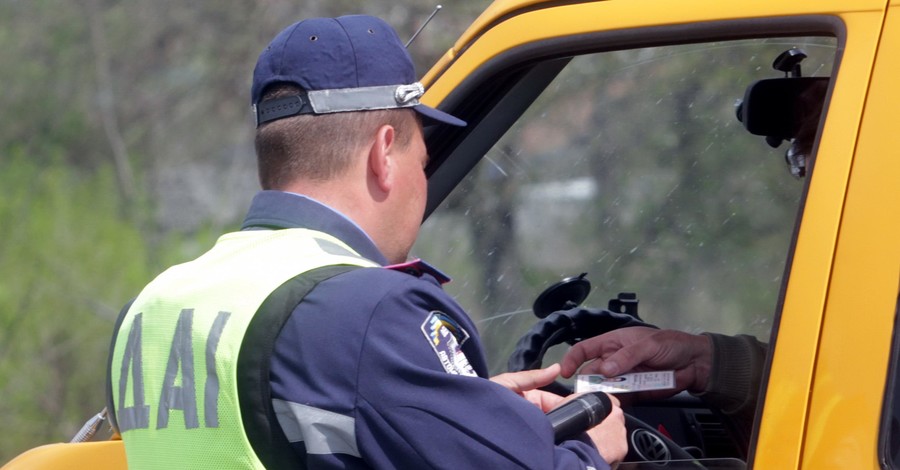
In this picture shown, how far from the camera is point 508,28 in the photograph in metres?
2.04

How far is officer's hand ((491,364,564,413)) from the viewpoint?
1972 mm

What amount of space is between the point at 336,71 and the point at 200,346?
1.69 feet

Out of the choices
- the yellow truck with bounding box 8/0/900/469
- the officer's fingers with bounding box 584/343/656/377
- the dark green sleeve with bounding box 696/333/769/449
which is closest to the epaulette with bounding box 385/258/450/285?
the yellow truck with bounding box 8/0/900/469

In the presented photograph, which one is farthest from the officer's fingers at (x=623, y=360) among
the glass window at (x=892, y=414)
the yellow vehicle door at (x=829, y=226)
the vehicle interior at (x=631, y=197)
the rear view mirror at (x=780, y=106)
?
the glass window at (x=892, y=414)

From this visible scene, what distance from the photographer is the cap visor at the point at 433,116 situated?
1960 millimetres

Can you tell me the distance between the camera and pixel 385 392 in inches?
60.4

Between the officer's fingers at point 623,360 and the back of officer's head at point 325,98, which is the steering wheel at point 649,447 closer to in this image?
the officer's fingers at point 623,360

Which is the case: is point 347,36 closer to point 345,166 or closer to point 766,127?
point 345,166

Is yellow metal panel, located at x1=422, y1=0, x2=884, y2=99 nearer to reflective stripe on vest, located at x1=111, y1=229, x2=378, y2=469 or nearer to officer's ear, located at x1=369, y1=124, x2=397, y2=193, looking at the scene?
officer's ear, located at x1=369, y1=124, x2=397, y2=193

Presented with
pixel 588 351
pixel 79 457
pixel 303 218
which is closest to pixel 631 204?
pixel 588 351

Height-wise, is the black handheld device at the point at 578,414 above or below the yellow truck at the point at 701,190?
below

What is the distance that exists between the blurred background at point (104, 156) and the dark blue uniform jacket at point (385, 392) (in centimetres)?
553

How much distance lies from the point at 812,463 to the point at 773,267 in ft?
3.06

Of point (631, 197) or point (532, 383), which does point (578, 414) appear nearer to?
point (532, 383)
